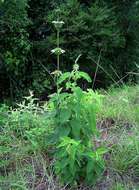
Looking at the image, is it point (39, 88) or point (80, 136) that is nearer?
point (80, 136)

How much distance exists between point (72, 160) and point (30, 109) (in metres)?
1.03

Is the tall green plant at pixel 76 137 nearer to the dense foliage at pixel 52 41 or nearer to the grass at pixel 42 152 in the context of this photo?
the grass at pixel 42 152

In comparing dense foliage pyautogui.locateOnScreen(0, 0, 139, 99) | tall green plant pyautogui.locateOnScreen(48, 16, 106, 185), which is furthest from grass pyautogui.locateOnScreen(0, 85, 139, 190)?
dense foliage pyautogui.locateOnScreen(0, 0, 139, 99)

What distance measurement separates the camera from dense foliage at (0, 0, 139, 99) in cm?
713

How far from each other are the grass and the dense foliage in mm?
3356

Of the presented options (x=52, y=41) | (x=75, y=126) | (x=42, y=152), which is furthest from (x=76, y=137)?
(x=52, y=41)

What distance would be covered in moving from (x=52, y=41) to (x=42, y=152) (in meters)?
4.29

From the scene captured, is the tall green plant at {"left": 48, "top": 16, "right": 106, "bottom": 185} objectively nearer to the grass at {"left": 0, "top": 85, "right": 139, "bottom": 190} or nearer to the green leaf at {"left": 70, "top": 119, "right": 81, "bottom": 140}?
the green leaf at {"left": 70, "top": 119, "right": 81, "bottom": 140}

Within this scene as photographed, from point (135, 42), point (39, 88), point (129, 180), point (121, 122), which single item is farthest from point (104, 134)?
point (135, 42)

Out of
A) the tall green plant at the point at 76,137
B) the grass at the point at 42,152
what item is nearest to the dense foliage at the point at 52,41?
the grass at the point at 42,152

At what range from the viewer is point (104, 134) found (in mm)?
3627

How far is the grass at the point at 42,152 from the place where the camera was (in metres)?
3.11

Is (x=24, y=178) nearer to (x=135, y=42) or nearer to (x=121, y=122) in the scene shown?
(x=121, y=122)

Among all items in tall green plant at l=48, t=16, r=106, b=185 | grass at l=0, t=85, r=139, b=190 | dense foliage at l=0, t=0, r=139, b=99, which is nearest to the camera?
tall green plant at l=48, t=16, r=106, b=185
